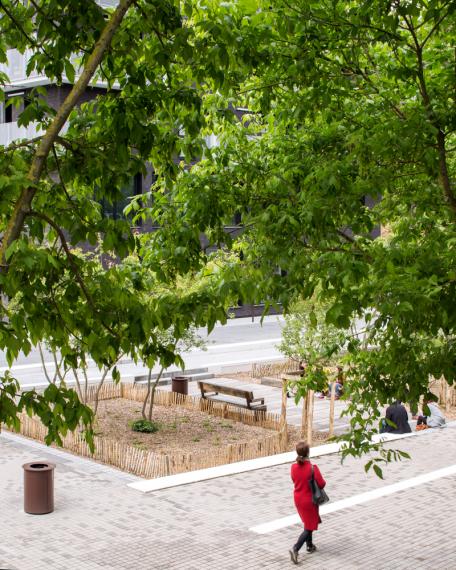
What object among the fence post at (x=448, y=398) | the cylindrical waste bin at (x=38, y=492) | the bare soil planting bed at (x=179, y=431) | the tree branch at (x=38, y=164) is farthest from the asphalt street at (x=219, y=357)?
the tree branch at (x=38, y=164)

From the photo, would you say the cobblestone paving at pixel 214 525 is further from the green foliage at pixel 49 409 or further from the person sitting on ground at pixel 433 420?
the green foliage at pixel 49 409

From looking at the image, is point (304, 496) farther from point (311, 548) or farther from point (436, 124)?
point (436, 124)

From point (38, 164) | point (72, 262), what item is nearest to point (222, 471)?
point (72, 262)

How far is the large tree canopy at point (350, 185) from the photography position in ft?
25.3

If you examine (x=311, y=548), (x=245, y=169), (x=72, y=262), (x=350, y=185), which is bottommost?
(x=311, y=548)


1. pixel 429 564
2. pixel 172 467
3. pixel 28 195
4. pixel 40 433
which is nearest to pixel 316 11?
pixel 28 195

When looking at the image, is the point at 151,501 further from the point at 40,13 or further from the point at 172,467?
the point at 40,13

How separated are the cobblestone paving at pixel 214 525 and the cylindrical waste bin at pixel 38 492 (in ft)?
0.68

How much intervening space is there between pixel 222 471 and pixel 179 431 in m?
4.13

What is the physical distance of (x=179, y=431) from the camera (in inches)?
791

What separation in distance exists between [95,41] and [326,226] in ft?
10.7

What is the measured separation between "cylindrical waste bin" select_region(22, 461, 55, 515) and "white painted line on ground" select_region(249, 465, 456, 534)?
3343 mm

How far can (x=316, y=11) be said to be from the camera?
823 cm

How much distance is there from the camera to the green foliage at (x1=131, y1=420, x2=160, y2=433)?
65.3 ft
